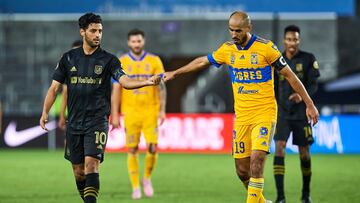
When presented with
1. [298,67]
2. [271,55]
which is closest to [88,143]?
[271,55]

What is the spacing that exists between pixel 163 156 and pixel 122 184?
21.2ft

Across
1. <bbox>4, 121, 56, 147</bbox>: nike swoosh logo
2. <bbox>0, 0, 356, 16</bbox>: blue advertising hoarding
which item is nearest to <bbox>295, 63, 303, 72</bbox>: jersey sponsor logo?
<bbox>0, 0, 356, 16</bbox>: blue advertising hoarding

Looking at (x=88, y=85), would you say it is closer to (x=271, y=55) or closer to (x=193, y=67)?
(x=193, y=67)

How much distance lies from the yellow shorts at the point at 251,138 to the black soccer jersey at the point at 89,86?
1410 millimetres

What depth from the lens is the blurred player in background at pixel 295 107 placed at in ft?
34.8

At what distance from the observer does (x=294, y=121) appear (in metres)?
10.8

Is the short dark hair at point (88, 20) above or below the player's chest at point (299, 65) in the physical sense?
above

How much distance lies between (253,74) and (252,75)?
0.01m

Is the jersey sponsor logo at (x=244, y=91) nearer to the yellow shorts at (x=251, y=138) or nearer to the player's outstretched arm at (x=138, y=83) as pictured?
the yellow shorts at (x=251, y=138)

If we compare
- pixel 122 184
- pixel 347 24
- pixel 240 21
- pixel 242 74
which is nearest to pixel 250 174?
pixel 242 74

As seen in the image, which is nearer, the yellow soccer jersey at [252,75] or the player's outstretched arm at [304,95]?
the player's outstretched arm at [304,95]

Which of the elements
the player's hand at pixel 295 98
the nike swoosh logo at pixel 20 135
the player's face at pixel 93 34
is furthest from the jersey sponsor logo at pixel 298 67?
the nike swoosh logo at pixel 20 135

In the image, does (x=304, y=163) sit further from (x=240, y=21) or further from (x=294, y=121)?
(x=240, y=21)

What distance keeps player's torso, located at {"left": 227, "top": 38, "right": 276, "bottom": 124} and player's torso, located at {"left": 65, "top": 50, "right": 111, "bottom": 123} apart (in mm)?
1339
